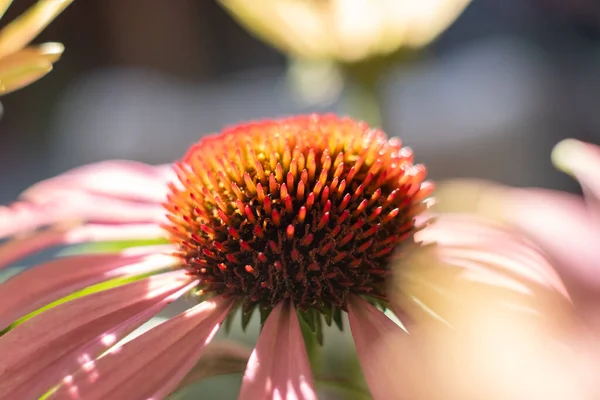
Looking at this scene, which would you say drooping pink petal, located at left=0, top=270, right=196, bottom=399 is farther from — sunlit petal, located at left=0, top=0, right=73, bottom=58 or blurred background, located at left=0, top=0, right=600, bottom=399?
blurred background, located at left=0, top=0, right=600, bottom=399

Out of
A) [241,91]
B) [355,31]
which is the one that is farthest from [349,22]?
[241,91]

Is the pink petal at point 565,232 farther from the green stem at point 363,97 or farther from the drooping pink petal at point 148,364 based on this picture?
the green stem at point 363,97

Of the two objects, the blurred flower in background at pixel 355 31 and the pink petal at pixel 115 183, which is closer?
the pink petal at pixel 115 183

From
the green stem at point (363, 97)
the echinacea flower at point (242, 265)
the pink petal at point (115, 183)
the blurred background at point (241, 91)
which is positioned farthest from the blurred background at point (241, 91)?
the echinacea flower at point (242, 265)

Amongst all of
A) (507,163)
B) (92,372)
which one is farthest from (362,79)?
(507,163)

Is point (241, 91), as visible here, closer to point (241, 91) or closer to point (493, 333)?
point (241, 91)
